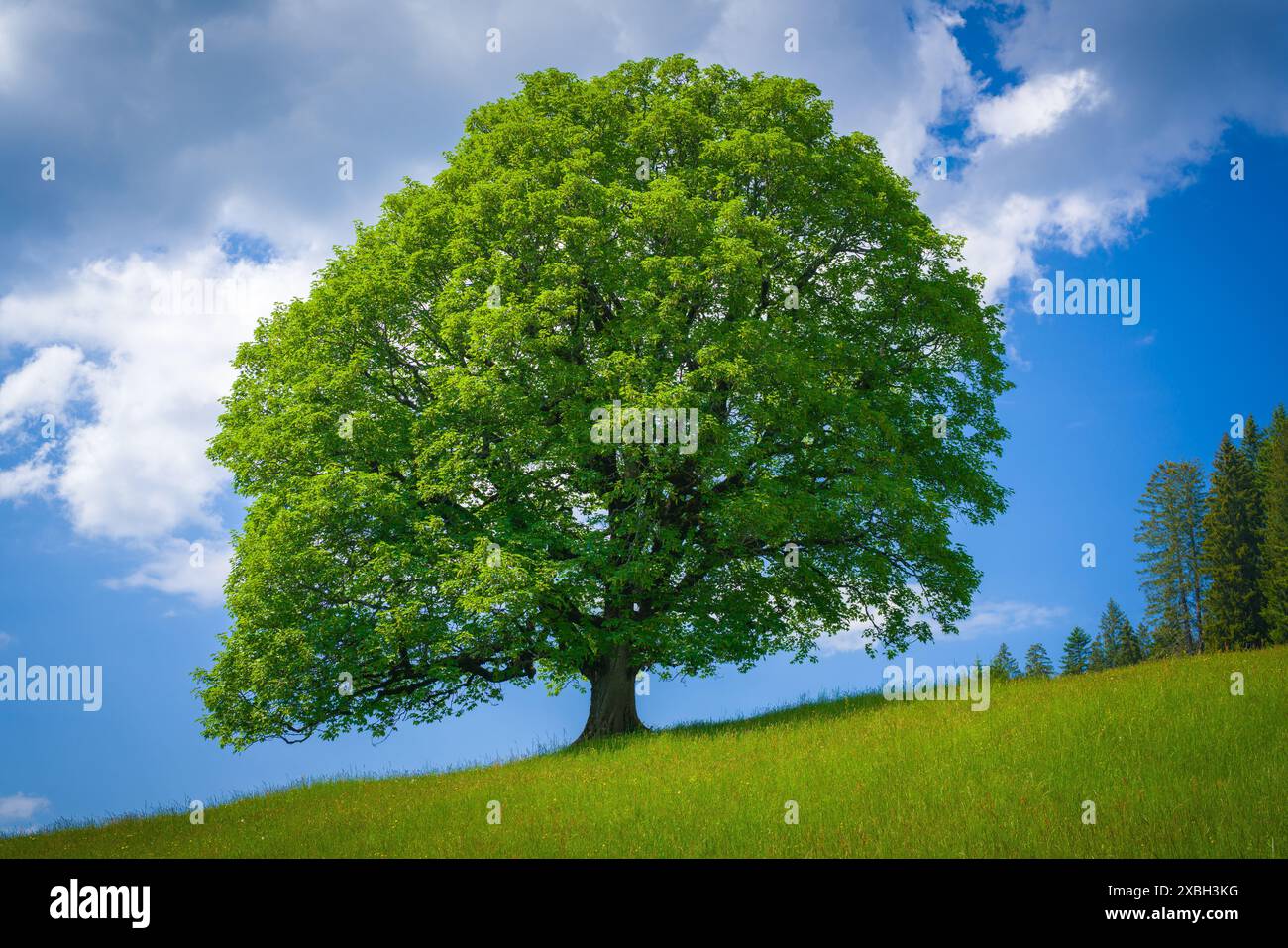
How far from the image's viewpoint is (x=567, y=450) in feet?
63.4

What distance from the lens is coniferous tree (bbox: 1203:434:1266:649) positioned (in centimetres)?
4616

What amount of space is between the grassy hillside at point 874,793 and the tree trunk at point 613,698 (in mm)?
2311

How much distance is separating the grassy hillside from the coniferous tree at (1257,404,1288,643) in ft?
95.1

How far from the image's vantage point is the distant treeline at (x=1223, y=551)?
1780 inches

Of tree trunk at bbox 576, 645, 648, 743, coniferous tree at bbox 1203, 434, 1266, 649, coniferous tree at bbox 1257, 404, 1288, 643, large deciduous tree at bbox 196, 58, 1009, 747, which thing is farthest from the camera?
coniferous tree at bbox 1203, 434, 1266, 649

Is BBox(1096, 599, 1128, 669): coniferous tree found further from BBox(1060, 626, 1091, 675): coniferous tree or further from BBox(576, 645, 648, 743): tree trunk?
BBox(576, 645, 648, 743): tree trunk

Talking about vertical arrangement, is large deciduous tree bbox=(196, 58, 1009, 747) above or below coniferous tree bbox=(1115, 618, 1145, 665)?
above

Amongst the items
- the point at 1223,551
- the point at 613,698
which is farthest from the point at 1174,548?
the point at 613,698

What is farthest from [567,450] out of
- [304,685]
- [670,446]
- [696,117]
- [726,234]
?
[696,117]

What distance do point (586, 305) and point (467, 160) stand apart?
5076mm

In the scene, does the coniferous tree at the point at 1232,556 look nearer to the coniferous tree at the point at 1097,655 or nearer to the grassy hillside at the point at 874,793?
the coniferous tree at the point at 1097,655

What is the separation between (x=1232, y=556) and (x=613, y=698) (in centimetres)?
4091

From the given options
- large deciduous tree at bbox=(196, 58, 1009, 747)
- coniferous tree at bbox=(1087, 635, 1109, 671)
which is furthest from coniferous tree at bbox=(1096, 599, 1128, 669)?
large deciduous tree at bbox=(196, 58, 1009, 747)

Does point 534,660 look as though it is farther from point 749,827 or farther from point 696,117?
point 696,117
